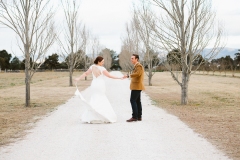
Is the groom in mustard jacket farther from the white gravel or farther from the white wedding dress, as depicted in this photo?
the white wedding dress

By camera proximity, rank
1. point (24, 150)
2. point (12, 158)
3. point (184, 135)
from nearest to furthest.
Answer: point (12, 158)
point (24, 150)
point (184, 135)

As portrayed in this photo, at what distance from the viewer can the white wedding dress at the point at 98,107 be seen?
872cm

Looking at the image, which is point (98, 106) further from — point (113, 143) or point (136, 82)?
point (113, 143)

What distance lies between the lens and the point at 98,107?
8820 mm

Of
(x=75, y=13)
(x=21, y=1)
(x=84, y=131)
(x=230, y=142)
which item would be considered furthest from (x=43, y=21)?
(x=75, y=13)

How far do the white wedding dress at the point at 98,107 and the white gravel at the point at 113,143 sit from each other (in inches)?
10.2

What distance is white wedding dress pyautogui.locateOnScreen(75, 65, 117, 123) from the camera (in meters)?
8.72

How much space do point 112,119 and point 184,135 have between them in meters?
2.33

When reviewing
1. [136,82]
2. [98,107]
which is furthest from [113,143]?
[136,82]

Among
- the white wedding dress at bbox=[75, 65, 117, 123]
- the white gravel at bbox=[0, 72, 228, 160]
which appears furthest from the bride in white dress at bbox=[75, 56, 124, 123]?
the white gravel at bbox=[0, 72, 228, 160]

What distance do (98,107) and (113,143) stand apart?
2513 millimetres

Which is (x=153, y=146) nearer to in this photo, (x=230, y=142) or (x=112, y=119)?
(x=230, y=142)

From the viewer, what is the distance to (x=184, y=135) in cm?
719

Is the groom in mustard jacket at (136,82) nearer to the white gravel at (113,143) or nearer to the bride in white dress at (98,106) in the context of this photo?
the white gravel at (113,143)
